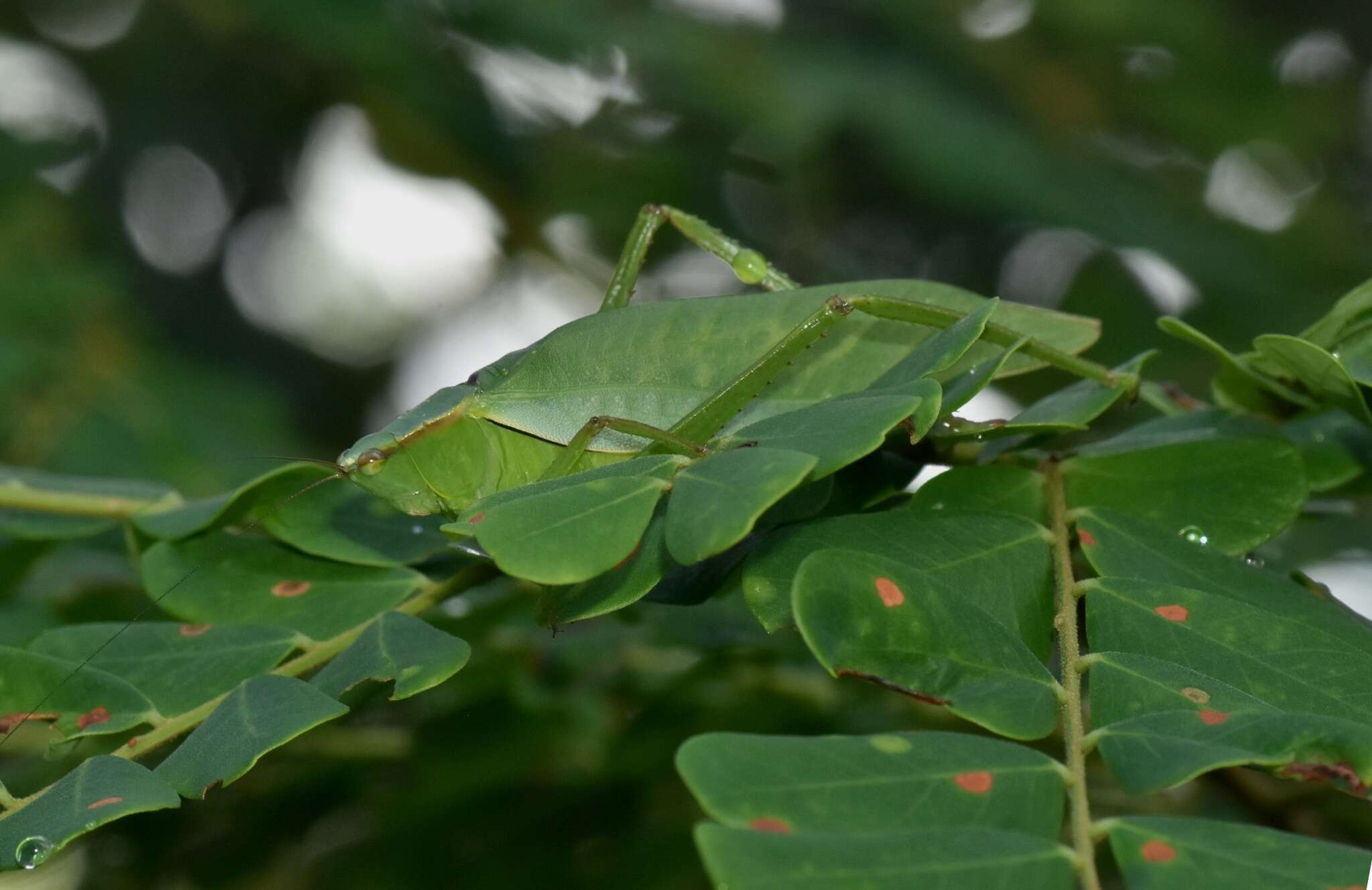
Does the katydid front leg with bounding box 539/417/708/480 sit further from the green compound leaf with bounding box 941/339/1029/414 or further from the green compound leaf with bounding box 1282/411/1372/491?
the green compound leaf with bounding box 1282/411/1372/491

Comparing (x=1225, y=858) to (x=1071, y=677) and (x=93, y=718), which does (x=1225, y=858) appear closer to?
(x=1071, y=677)

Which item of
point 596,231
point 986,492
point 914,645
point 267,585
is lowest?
point 267,585

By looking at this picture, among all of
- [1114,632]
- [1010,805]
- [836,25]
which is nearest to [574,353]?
[1114,632]

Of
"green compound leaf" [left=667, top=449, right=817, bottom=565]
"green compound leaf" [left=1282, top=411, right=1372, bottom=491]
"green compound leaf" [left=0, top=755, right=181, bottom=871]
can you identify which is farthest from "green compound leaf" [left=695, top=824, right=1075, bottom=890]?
"green compound leaf" [left=1282, top=411, right=1372, bottom=491]

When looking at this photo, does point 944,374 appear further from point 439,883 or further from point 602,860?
point 439,883

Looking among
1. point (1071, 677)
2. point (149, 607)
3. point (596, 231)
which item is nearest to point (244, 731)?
point (149, 607)

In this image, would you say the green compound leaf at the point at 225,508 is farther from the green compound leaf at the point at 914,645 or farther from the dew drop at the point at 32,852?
the green compound leaf at the point at 914,645
